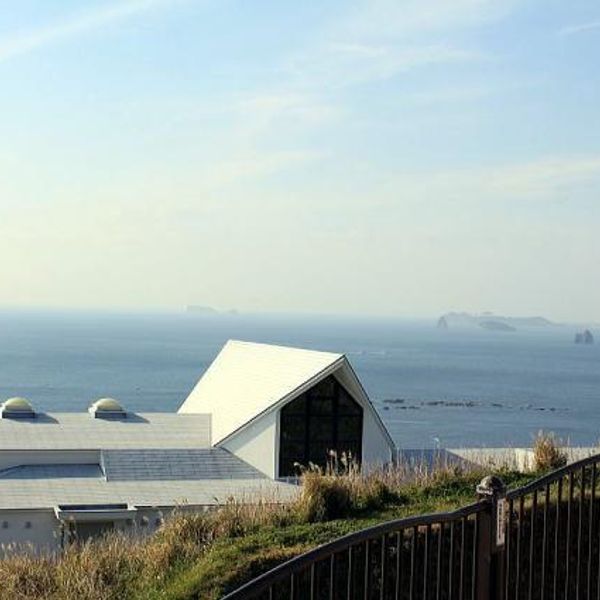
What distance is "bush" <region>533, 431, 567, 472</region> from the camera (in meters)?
14.7

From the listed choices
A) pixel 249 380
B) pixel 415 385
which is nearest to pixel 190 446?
pixel 249 380

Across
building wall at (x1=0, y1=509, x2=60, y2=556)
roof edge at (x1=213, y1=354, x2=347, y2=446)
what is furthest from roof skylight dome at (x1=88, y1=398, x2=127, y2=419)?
building wall at (x1=0, y1=509, x2=60, y2=556)

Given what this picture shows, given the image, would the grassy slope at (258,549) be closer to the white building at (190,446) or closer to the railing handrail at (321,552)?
the railing handrail at (321,552)

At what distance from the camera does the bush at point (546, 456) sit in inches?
579

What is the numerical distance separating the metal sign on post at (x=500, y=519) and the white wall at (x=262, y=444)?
1974 cm

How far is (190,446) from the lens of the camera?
26.1 meters

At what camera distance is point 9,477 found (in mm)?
23531

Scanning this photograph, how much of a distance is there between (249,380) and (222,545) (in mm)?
17356

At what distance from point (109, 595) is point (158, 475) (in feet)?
46.5

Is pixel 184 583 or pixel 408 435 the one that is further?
pixel 408 435

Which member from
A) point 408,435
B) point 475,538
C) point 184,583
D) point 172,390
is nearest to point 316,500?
point 184,583

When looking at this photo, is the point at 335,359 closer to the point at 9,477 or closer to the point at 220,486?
the point at 220,486

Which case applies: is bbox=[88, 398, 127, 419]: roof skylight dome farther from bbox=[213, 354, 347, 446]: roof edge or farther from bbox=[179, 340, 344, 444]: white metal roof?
bbox=[213, 354, 347, 446]: roof edge

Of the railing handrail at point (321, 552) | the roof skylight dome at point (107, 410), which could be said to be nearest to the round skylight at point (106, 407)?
the roof skylight dome at point (107, 410)
